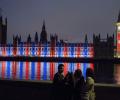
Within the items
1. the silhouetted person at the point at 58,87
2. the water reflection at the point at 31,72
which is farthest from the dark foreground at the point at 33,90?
the water reflection at the point at 31,72

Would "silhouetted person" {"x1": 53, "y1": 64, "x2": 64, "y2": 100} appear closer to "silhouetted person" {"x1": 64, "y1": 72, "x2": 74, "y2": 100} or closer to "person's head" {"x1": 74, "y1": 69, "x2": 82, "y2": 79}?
"silhouetted person" {"x1": 64, "y1": 72, "x2": 74, "y2": 100}

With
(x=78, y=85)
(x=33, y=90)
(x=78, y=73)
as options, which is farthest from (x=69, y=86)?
(x=33, y=90)

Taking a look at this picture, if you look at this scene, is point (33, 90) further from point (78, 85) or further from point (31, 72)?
point (31, 72)

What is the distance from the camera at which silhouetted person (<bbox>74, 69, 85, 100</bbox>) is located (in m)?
6.79

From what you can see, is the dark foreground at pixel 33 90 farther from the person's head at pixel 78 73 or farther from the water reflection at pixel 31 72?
the water reflection at pixel 31 72

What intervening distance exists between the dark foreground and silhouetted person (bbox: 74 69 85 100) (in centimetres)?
155

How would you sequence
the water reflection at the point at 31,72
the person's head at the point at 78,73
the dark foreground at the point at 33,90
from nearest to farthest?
the person's head at the point at 78,73, the dark foreground at the point at 33,90, the water reflection at the point at 31,72

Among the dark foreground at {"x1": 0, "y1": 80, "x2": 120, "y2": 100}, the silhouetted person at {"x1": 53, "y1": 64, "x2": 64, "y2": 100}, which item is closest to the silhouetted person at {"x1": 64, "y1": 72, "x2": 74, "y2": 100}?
the silhouetted person at {"x1": 53, "y1": 64, "x2": 64, "y2": 100}

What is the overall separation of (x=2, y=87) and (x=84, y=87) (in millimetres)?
2939

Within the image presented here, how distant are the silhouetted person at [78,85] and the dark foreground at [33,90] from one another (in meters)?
1.55

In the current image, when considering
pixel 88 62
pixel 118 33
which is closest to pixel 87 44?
pixel 88 62

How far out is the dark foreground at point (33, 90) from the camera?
325 inches

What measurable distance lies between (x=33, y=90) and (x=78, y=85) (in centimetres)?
216

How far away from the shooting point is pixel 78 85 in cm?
684
